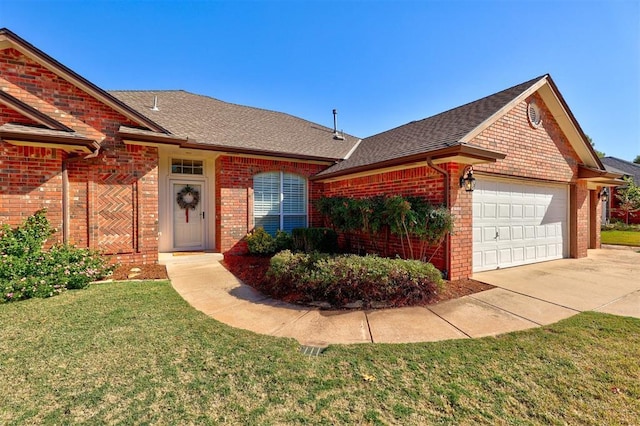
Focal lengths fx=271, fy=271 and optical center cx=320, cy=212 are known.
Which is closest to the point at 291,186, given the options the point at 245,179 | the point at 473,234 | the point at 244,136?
the point at 245,179

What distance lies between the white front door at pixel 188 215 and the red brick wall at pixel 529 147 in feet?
28.8

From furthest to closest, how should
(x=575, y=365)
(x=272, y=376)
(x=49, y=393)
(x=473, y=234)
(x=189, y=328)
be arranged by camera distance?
(x=473, y=234) → (x=189, y=328) → (x=575, y=365) → (x=272, y=376) → (x=49, y=393)

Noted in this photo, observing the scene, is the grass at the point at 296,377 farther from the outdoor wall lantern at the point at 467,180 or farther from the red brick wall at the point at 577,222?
the red brick wall at the point at 577,222

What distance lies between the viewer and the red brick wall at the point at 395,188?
639cm

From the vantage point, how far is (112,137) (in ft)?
23.1

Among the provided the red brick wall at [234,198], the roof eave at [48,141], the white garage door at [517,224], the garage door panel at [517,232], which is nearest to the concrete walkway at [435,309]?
the white garage door at [517,224]

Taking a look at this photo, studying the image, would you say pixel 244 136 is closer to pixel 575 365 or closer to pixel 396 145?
pixel 396 145

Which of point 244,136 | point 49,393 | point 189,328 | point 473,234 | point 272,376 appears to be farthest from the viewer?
point 244,136

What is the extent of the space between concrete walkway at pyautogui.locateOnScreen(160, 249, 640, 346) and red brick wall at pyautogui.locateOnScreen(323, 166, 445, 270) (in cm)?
172

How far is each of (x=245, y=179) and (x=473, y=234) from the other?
7.04m

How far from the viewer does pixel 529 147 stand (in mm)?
8055

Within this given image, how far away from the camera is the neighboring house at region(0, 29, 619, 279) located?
20.3 feet

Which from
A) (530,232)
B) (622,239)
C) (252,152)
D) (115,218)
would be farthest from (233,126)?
(622,239)

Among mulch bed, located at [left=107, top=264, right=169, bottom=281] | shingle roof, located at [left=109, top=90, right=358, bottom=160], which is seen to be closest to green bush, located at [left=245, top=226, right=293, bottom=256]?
mulch bed, located at [left=107, top=264, right=169, bottom=281]
